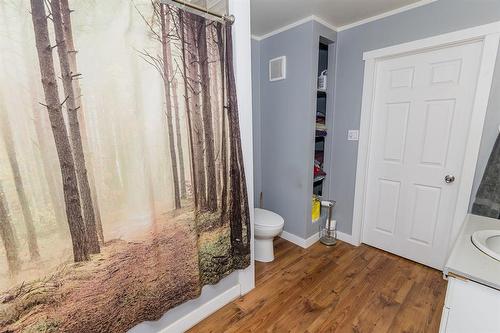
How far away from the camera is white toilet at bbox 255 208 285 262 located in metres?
2.11

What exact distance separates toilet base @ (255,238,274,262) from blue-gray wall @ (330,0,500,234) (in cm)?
92

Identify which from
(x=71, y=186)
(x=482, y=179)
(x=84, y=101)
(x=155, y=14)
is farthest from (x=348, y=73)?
(x=71, y=186)

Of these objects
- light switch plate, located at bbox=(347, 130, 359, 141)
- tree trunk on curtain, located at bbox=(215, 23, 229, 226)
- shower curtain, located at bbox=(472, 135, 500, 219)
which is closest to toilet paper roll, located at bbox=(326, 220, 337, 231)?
light switch plate, located at bbox=(347, 130, 359, 141)

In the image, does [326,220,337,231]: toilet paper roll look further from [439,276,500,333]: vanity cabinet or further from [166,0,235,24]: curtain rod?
[166,0,235,24]: curtain rod

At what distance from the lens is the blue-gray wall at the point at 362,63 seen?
165cm

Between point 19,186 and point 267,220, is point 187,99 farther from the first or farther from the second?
point 267,220

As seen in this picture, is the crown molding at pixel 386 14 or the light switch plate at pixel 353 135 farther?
the light switch plate at pixel 353 135

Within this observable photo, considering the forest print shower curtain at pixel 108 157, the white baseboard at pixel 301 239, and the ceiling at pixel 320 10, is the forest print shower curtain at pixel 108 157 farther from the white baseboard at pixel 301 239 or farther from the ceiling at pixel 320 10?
the white baseboard at pixel 301 239

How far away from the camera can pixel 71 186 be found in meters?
0.99

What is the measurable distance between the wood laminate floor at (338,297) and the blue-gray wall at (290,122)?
20.0 inches

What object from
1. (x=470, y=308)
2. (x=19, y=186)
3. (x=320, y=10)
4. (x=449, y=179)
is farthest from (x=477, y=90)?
(x=19, y=186)

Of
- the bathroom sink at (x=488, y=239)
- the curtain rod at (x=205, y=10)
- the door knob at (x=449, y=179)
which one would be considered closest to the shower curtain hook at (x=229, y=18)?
the curtain rod at (x=205, y=10)

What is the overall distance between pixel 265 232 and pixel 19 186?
1.69m

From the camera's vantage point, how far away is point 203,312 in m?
1.59
